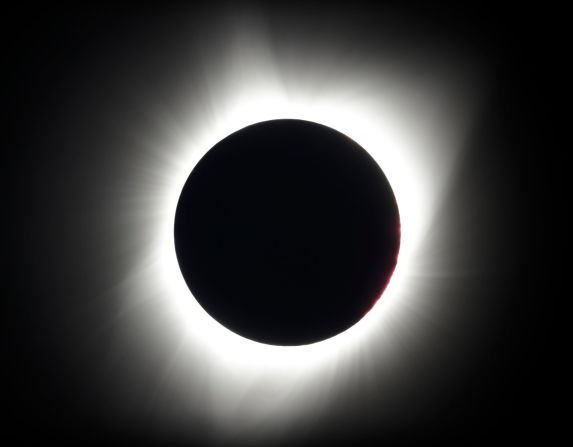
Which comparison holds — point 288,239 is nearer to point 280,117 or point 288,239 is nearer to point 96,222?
point 280,117

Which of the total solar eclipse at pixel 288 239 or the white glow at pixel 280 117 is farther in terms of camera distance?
the white glow at pixel 280 117

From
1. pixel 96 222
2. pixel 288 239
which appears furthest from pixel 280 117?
pixel 96 222

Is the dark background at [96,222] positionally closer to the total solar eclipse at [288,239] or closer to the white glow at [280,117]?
the white glow at [280,117]

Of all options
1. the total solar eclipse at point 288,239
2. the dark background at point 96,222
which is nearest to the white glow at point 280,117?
the dark background at point 96,222
